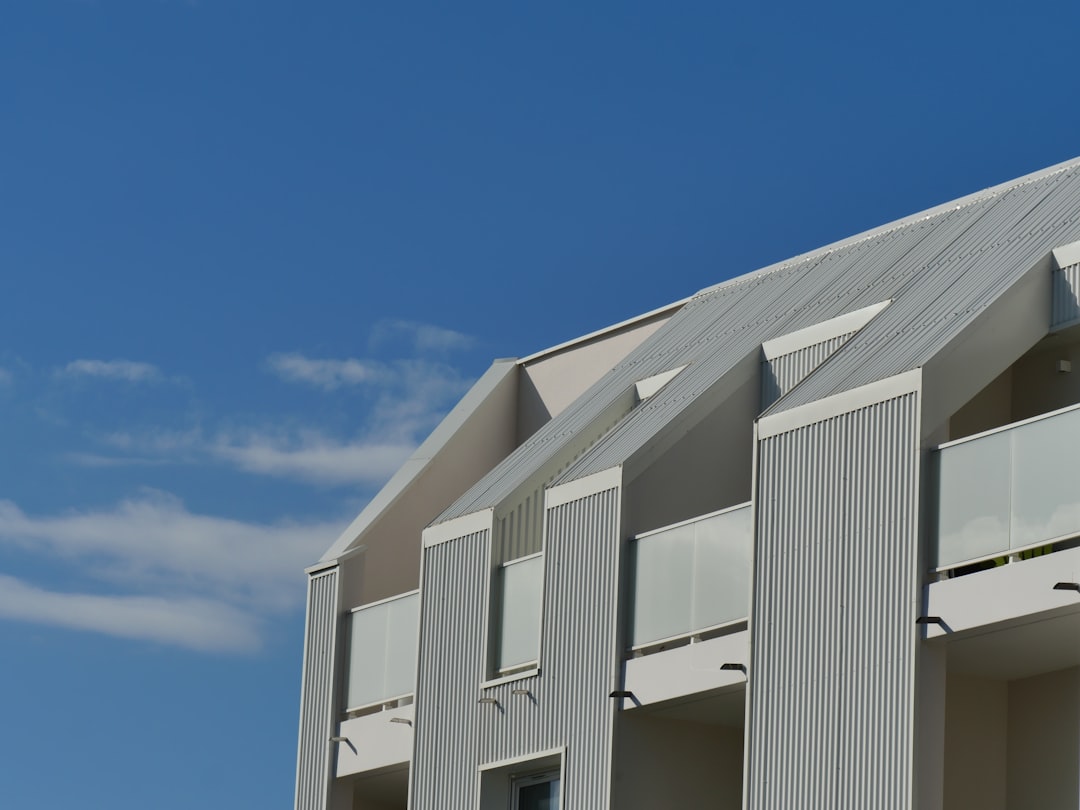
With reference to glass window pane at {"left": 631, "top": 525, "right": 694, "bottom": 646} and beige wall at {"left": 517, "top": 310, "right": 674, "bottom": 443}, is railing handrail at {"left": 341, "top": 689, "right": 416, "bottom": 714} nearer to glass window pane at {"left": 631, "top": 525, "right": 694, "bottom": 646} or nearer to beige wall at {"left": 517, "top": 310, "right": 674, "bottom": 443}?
glass window pane at {"left": 631, "top": 525, "right": 694, "bottom": 646}

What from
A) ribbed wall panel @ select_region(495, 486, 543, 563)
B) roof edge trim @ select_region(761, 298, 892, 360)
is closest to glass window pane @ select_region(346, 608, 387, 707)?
ribbed wall panel @ select_region(495, 486, 543, 563)

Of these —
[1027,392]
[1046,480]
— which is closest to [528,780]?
[1027,392]

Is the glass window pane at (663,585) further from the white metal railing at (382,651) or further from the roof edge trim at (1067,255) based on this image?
the roof edge trim at (1067,255)

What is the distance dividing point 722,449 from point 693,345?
3.31m

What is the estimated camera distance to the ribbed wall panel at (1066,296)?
70.4 ft

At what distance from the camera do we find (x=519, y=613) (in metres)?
25.3

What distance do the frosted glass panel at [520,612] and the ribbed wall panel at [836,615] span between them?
4.06 meters

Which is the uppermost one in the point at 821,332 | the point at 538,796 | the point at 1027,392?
the point at 821,332

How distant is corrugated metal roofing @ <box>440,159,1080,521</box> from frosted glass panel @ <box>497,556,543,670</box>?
3.65 feet

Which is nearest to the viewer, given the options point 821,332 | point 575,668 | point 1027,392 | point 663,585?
point 663,585

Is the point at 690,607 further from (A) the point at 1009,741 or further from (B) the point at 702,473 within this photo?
(A) the point at 1009,741

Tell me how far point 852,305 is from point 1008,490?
20.5 feet

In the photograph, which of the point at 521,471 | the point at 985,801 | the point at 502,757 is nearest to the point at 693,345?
the point at 521,471

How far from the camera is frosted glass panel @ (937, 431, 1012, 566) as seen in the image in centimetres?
1923
